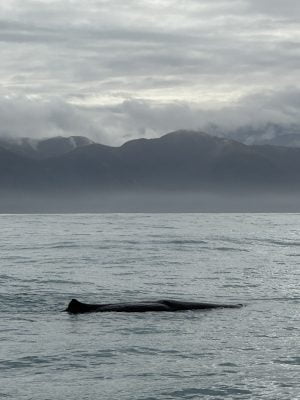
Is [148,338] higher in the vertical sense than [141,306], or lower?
lower

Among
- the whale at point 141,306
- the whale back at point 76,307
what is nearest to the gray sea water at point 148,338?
the whale back at point 76,307

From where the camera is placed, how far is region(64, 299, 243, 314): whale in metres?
32.7

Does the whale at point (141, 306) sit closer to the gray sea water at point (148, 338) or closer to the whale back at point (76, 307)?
the whale back at point (76, 307)

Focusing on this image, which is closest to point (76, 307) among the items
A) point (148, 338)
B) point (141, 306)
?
point (141, 306)

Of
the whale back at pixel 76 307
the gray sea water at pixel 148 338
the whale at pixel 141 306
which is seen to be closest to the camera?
the gray sea water at pixel 148 338

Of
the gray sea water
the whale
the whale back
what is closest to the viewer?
the gray sea water

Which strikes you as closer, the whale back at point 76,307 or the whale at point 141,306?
the whale back at point 76,307

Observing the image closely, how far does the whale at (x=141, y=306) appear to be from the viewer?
32656 mm

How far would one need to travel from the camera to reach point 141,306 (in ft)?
110

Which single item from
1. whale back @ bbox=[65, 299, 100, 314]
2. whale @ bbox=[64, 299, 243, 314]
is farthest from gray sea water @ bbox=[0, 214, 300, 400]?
whale @ bbox=[64, 299, 243, 314]

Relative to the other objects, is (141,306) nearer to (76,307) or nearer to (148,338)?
(76,307)

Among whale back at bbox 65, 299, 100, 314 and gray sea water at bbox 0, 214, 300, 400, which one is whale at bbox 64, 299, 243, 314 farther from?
gray sea water at bbox 0, 214, 300, 400

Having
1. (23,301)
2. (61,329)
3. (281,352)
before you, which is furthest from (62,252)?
(281,352)

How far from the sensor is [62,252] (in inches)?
2931
